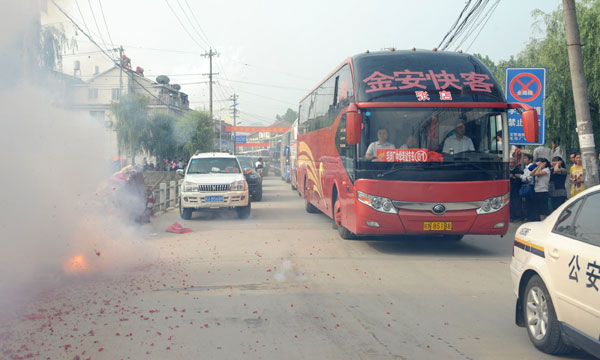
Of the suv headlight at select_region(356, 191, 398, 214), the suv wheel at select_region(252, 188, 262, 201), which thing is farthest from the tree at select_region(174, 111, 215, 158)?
the suv headlight at select_region(356, 191, 398, 214)

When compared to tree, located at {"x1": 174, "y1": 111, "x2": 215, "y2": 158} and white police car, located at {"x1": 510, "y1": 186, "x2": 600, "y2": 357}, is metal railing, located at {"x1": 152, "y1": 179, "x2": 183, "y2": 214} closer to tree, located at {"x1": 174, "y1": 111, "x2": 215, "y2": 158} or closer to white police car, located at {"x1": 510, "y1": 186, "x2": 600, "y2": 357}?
white police car, located at {"x1": 510, "y1": 186, "x2": 600, "y2": 357}

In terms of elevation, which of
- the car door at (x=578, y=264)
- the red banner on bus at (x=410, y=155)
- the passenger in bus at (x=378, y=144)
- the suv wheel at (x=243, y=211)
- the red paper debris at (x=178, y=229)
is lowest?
the red paper debris at (x=178, y=229)

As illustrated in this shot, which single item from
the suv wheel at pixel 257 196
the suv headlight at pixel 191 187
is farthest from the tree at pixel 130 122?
the suv headlight at pixel 191 187

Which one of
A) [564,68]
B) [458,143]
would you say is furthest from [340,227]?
[564,68]

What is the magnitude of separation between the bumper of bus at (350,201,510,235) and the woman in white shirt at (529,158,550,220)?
3.92m

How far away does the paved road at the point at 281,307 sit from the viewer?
4.70m

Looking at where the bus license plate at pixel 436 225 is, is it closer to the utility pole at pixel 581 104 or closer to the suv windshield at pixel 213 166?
the utility pole at pixel 581 104

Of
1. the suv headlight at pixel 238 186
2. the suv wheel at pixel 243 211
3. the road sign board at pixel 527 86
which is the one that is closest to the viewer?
the road sign board at pixel 527 86

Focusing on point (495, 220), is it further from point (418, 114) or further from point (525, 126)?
point (418, 114)

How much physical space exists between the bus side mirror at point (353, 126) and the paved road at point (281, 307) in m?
2.16

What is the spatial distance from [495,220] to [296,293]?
4407 millimetres

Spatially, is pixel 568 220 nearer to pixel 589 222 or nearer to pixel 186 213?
pixel 589 222

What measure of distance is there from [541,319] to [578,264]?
0.86 metres

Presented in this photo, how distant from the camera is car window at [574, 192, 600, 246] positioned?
13.0 feet
